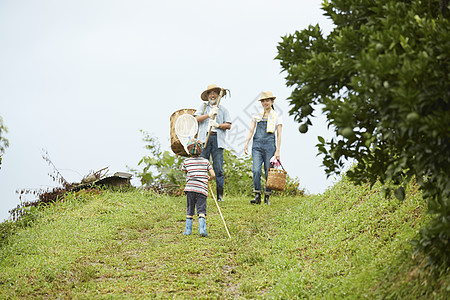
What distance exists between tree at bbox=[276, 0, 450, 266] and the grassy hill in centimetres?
115

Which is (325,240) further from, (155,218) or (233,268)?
(155,218)

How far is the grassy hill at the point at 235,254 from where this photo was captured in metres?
5.37

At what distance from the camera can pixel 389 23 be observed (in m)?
4.05

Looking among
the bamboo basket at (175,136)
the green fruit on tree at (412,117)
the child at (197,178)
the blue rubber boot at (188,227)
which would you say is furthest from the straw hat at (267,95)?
the green fruit on tree at (412,117)

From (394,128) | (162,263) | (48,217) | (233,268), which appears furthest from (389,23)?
(48,217)

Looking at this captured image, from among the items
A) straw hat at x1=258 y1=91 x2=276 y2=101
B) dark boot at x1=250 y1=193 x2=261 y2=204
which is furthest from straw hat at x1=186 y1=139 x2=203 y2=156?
dark boot at x1=250 y1=193 x2=261 y2=204

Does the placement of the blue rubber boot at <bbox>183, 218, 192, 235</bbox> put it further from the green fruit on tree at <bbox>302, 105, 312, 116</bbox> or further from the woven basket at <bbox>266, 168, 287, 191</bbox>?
the green fruit on tree at <bbox>302, 105, 312, 116</bbox>

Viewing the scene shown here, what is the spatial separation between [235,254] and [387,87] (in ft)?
14.4

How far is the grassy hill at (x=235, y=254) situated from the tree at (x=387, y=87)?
1.15m

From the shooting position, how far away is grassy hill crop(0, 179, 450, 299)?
537 cm

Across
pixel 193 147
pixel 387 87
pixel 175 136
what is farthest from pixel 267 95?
pixel 387 87

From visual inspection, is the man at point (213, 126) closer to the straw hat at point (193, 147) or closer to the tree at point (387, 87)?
the straw hat at point (193, 147)

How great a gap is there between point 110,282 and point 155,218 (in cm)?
410

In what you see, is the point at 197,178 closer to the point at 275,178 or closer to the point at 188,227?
the point at 188,227
